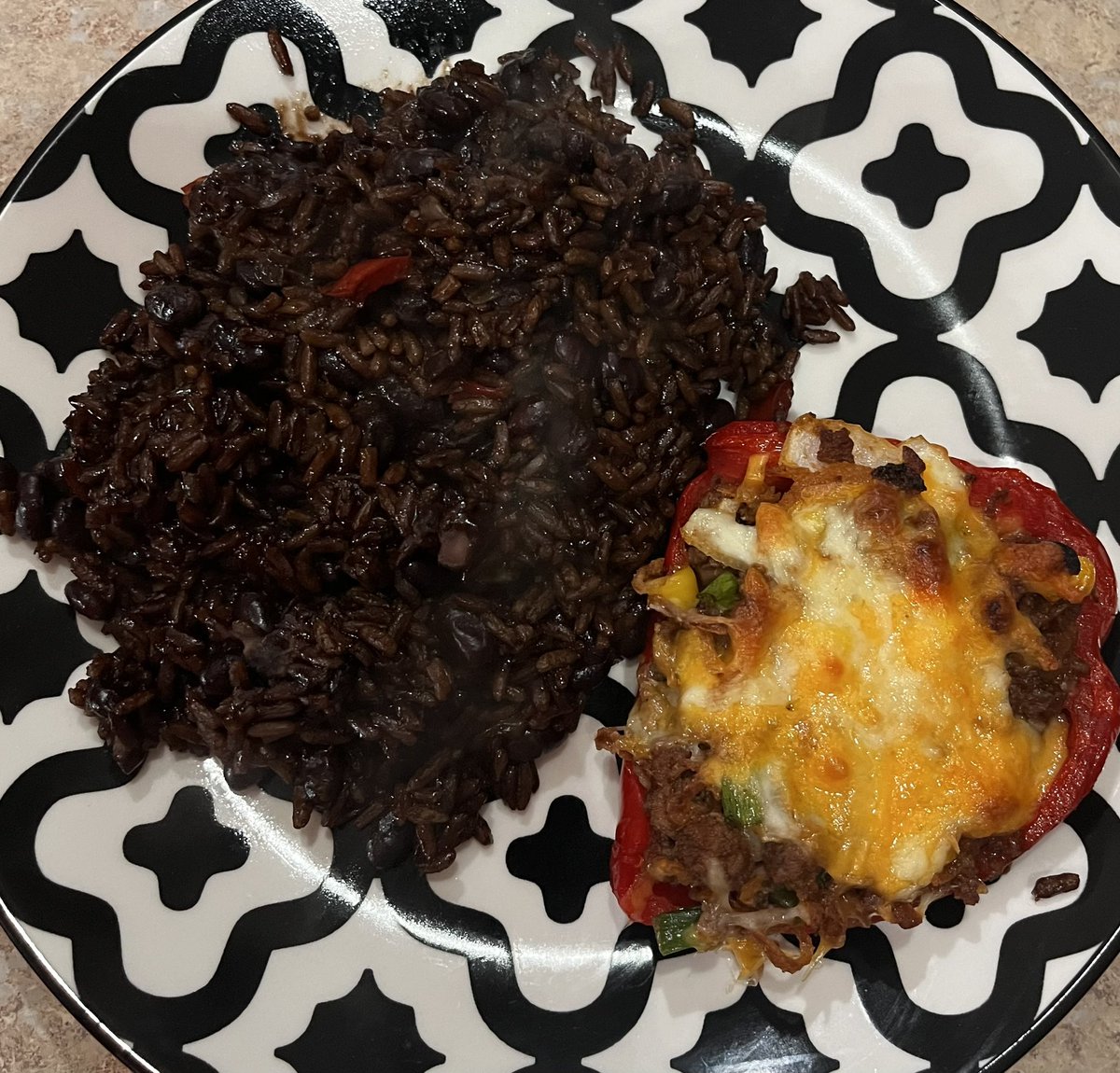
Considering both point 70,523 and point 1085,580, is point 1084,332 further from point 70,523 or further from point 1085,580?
point 70,523

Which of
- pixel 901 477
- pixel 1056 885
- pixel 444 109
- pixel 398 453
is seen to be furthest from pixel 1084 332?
pixel 398 453

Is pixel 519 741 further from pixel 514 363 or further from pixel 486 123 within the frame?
pixel 486 123

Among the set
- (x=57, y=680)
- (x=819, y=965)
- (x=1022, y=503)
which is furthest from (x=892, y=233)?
(x=57, y=680)

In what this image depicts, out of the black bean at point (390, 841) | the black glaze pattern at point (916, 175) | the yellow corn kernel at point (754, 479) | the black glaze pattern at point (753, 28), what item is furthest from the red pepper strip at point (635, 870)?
the black glaze pattern at point (753, 28)

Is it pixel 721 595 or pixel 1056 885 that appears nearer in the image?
pixel 721 595

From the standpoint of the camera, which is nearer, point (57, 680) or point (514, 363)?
point (514, 363)

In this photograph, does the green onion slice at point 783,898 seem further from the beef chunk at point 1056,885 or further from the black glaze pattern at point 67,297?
the black glaze pattern at point 67,297
